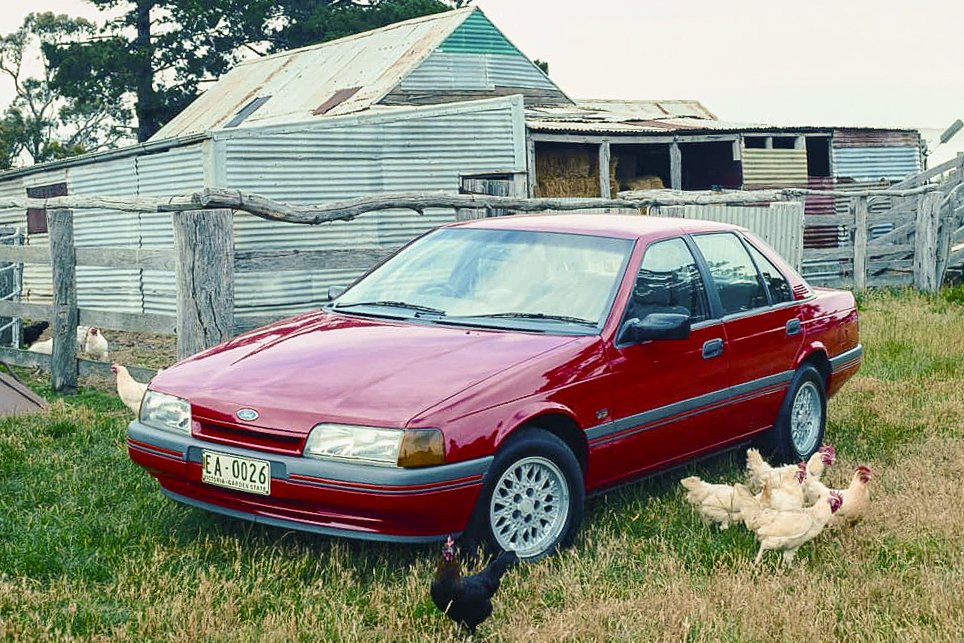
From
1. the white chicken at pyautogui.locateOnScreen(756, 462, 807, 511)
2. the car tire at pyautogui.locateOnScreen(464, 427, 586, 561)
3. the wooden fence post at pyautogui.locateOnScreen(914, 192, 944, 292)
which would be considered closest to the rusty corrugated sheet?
the wooden fence post at pyautogui.locateOnScreen(914, 192, 944, 292)

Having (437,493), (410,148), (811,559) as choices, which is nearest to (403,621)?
(437,493)

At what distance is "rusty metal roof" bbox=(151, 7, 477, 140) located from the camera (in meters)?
22.8

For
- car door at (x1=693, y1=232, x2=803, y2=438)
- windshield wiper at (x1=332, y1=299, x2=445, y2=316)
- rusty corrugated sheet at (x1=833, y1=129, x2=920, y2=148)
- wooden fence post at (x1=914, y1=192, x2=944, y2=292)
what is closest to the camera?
windshield wiper at (x1=332, y1=299, x2=445, y2=316)

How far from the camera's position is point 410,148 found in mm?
19078

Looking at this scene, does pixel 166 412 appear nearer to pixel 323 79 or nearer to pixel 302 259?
pixel 302 259

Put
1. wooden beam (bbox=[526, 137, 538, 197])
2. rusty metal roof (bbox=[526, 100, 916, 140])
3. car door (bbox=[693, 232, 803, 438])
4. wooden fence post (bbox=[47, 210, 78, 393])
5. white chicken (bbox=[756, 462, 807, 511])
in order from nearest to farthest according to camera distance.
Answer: white chicken (bbox=[756, 462, 807, 511])
car door (bbox=[693, 232, 803, 438])
wooden fence post (bbox=[47, 210, 78, 393])
wooden beam (bbox=[526, 137, 538, 197])
rusty metal roof (bbox=[526, 100, 916, 140])

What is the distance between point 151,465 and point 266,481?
774 mm

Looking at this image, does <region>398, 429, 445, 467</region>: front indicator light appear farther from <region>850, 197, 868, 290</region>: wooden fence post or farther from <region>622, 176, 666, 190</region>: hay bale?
<region>622, 176, 666, 190</region>: hay bale

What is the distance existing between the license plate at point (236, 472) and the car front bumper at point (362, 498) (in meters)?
0.03

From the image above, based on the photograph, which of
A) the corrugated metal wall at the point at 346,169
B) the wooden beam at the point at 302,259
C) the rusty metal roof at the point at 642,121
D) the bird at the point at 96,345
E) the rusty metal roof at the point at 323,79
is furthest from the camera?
the rusty metal roof at the point at 323,79

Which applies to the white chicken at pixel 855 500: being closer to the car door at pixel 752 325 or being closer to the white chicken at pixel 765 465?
the white chicken at pixel 765 465

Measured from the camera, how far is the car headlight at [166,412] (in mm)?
5203

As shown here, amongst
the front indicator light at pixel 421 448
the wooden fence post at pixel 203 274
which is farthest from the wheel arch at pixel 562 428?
the wooden fence post at pixel 203 274

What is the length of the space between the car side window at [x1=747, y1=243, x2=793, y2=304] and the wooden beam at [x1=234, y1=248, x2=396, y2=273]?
8.88 feet
